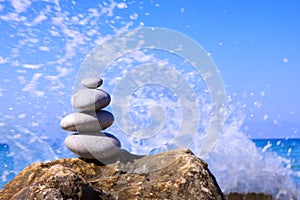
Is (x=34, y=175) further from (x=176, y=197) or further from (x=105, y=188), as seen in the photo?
(x=176, y=197)

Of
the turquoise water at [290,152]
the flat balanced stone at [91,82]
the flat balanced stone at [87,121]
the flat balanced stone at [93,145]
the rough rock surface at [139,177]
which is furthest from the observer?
the turquoise water at [290,152]

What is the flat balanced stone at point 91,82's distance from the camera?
673 centimetres

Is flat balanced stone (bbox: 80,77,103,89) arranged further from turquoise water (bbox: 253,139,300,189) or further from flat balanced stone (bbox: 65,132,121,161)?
turquoise water (bbox: 253,139,300,189)

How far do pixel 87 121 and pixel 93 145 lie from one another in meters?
0.40

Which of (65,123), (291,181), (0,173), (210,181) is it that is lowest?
(210,181)

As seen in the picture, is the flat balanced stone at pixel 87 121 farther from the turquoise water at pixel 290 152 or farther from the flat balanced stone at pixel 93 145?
the turquoise water at pixel 290 152

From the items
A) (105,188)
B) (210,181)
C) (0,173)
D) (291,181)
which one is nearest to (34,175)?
(105,188)

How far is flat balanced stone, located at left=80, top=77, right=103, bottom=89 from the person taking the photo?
673 centimetres

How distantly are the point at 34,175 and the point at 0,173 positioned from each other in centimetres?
2080

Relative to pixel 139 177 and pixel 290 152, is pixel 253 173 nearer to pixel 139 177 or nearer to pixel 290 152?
pixel 139 177

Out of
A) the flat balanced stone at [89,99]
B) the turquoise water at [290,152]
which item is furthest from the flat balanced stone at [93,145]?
the turquoise water at [290,152]

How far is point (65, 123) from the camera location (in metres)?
6.73

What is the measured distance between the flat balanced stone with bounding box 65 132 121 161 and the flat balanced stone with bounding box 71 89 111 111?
46 cm

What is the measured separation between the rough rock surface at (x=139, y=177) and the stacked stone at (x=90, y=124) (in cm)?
18
